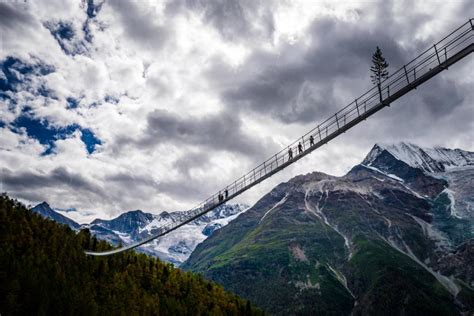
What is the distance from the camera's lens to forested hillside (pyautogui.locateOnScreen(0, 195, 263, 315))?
297 feet

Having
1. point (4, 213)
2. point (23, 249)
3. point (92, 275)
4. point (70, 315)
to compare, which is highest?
point (4, 213)

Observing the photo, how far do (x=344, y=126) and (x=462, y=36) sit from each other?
12941mm

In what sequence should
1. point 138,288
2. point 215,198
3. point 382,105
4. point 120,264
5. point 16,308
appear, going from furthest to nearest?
point 120,264 → point 138,288 → point 16,308 → point 215,198 → point 382,105

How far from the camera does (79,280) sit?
110 metres

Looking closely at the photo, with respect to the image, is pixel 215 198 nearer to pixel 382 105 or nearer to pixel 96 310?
pixel 382 105

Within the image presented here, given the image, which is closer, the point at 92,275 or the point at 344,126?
the point at 344,126

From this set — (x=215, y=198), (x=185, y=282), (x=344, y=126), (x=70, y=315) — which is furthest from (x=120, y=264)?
(x=344, y=126)

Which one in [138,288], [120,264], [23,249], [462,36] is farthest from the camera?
[120,264]

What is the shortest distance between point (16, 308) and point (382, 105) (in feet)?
279

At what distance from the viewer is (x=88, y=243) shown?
136250 mm

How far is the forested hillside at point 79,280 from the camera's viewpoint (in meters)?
90.4

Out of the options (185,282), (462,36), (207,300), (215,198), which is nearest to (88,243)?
(185,282)

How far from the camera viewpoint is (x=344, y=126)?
40.4m

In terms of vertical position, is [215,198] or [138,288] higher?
[215,198]
